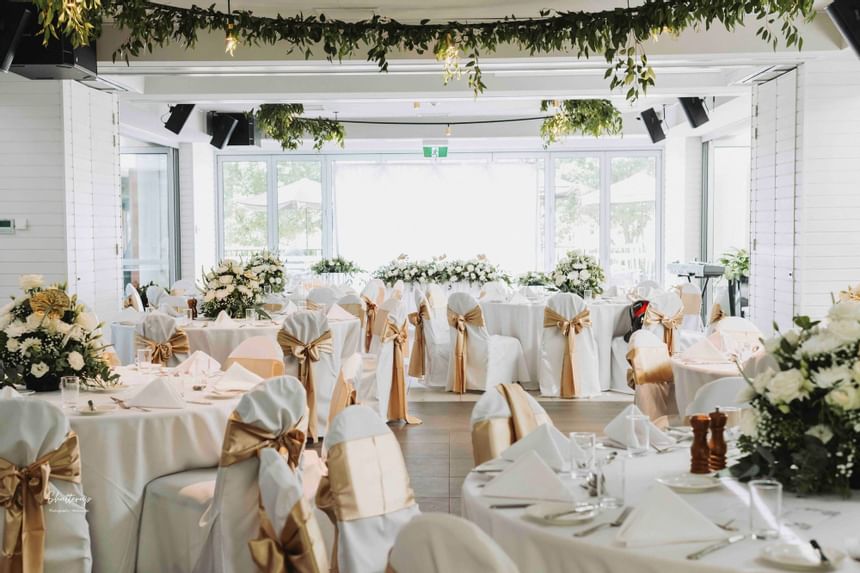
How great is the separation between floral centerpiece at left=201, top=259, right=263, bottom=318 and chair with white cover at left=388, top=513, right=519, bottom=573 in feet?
19.9

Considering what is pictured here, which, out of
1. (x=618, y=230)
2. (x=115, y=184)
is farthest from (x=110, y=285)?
(x=618, y=230)

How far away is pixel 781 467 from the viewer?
270 cm

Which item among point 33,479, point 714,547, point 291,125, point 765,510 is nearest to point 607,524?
point 714,547

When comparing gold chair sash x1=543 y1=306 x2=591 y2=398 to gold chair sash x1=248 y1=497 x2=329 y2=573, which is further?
gold chair sash x1=543 y1=306 x2=591 y2=398

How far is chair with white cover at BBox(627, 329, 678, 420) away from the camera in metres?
5.59

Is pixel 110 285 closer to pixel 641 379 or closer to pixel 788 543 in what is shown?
pixel 641 379

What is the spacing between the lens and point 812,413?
2.66 m

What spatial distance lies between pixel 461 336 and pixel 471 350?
0.21 m

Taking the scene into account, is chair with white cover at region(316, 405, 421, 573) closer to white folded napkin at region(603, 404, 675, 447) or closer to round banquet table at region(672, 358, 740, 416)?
white folded napkin at region(603, 404, 675, 447)

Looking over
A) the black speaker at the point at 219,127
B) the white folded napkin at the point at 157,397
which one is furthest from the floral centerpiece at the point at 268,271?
the black speaker at the point at 219,127

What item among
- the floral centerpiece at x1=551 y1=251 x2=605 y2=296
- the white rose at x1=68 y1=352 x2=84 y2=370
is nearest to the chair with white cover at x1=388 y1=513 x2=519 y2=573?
the white rose at x1=68 y1=352 x2=84 y2=370

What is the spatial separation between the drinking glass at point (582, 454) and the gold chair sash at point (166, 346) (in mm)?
4244

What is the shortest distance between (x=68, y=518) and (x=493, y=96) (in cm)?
864

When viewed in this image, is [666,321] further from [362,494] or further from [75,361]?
[362,494]
